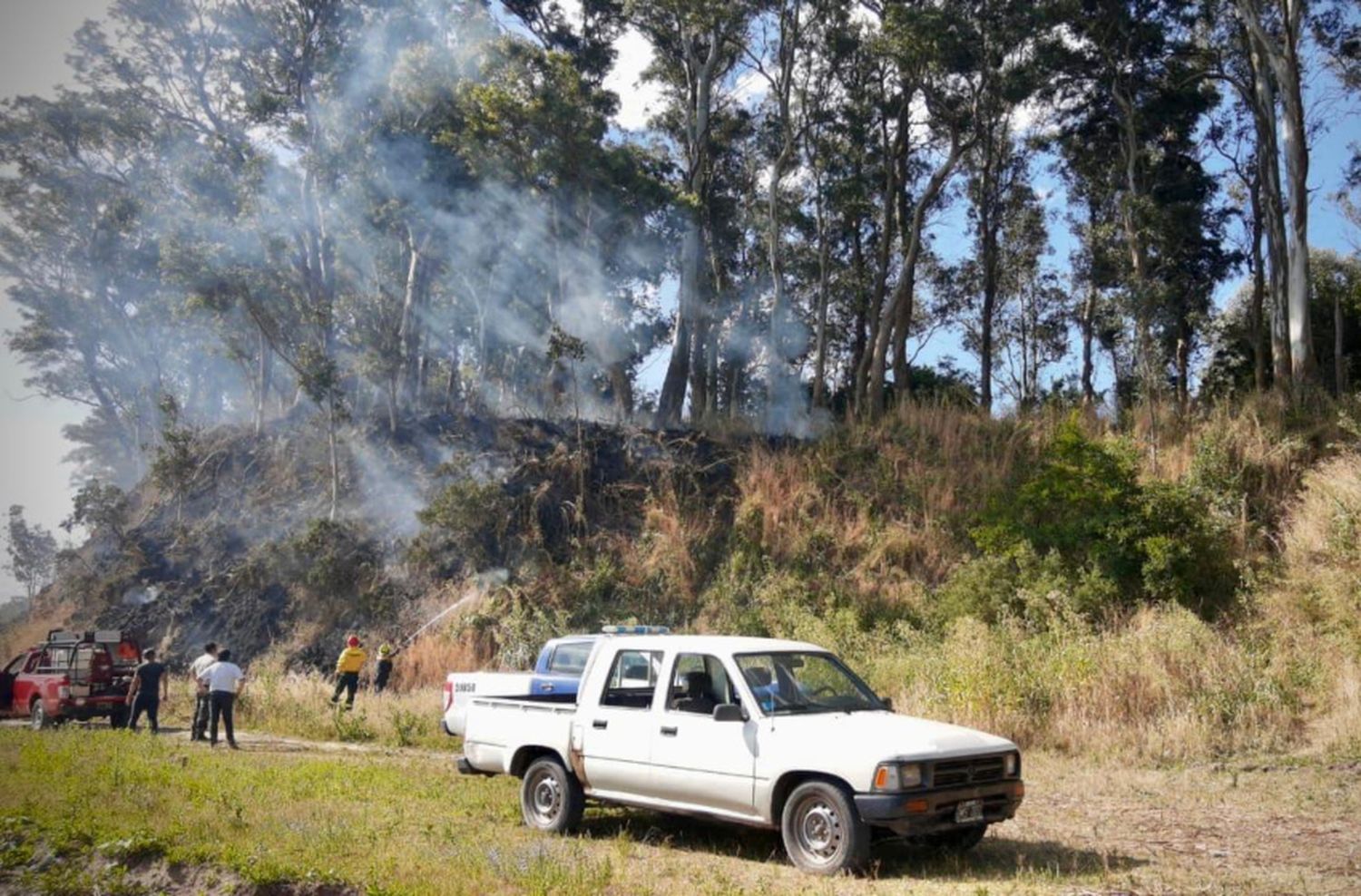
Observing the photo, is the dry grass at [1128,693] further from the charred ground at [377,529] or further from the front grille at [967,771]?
the charred ground at [377,529]

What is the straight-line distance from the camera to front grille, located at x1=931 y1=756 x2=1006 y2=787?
7.49 metres

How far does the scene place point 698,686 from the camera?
8.61 meters

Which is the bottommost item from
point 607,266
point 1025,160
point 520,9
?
point 607,266

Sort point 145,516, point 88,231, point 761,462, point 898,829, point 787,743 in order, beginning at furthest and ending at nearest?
point 88,231
point 145,516
point 761,462
point 787,743
point 898,829

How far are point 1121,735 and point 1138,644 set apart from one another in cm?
214

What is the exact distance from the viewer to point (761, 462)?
26203 mm

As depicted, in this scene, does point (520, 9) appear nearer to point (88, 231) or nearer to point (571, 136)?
point (571, 136)

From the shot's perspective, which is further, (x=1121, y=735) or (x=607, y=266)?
(x=607, y=266)

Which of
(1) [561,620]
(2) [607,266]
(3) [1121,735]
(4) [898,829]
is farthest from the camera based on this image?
(2) [607,266]

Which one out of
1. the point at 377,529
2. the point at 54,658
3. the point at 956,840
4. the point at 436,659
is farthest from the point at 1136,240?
the point at 54,658

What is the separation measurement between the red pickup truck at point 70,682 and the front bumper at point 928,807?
1636 cm

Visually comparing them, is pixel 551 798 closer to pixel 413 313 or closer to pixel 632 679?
pixel 632 679

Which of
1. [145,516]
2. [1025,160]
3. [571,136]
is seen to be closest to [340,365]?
[145,516]

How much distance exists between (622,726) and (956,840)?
2.81m
